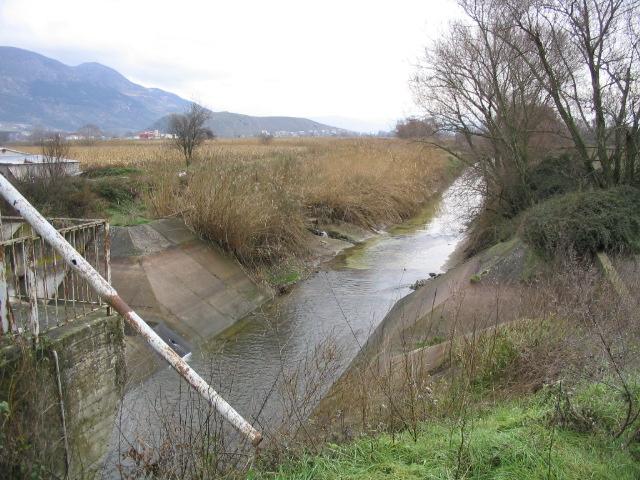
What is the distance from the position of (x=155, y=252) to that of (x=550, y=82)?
34.8 feet

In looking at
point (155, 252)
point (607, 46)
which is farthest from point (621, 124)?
point (155, 252)

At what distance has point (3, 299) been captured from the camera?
4.59 metres

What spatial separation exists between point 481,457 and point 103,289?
3361 millimetres

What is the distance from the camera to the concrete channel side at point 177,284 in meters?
10.5

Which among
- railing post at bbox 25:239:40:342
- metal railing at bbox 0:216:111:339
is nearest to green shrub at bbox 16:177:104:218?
metal railing at bbox 0:216:111:339

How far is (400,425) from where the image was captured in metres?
4.75

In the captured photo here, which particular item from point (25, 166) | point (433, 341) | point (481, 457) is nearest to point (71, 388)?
point (481, 457)

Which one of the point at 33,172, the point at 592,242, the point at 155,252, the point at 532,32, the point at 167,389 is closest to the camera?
the point at 167,389

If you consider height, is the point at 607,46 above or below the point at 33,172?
above

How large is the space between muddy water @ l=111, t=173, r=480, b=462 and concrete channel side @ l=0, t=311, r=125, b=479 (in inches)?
19.1

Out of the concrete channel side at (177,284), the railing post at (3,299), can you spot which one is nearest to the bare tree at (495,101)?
the concrete channel side at (177,284)

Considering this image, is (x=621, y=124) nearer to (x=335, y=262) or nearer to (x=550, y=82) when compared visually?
(x=550, y=82)

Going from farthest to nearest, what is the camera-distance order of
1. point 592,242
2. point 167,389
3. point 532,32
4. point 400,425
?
point 532,32 < point 592,242 < point 167,389 < point 400,425

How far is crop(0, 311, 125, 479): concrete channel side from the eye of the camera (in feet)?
14.6
